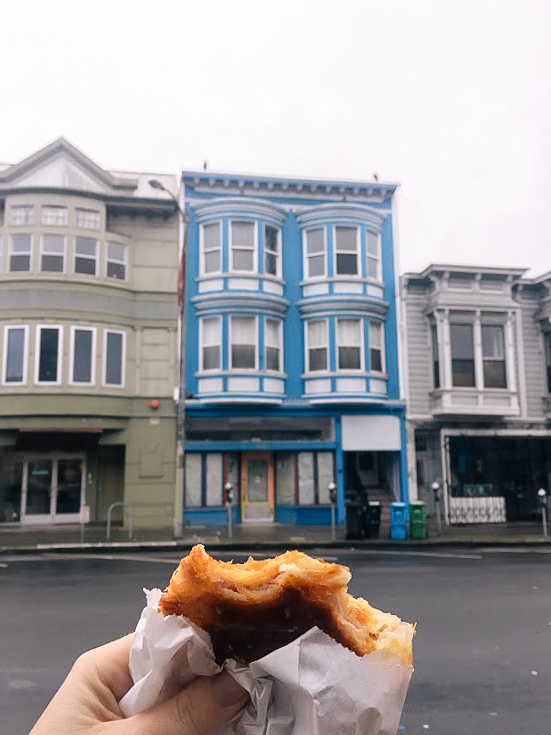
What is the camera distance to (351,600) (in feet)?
6.33

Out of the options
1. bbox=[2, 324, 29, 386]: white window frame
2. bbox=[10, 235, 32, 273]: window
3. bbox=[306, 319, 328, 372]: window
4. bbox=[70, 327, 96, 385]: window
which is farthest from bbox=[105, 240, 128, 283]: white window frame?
bbox=[306, 319, 328, 372]: window

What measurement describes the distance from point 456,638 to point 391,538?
29.3ft

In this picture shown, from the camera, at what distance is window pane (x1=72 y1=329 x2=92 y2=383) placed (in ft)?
57.8

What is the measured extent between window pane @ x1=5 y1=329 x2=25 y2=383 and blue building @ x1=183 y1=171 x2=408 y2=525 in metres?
5.27

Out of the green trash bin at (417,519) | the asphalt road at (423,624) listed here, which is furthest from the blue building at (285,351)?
the asphalt road at (423,624)

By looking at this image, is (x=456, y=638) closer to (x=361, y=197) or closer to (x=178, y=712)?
(x=178, y=712)

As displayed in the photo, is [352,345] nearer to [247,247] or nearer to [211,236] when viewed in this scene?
[247,247]

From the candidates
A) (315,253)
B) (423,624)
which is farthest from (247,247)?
(423,624)

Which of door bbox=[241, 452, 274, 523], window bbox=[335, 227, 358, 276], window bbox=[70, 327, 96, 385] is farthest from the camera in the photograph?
window bbox=[335, 227, 358, 276]

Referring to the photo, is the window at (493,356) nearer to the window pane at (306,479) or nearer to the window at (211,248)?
the window pane at (306,479)

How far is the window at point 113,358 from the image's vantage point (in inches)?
709

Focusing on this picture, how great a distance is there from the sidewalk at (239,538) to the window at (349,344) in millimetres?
5617

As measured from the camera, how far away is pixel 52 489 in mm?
18250

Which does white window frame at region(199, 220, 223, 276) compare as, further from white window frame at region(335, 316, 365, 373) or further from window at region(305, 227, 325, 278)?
white window frame at region(335, 316, 365, 373)
